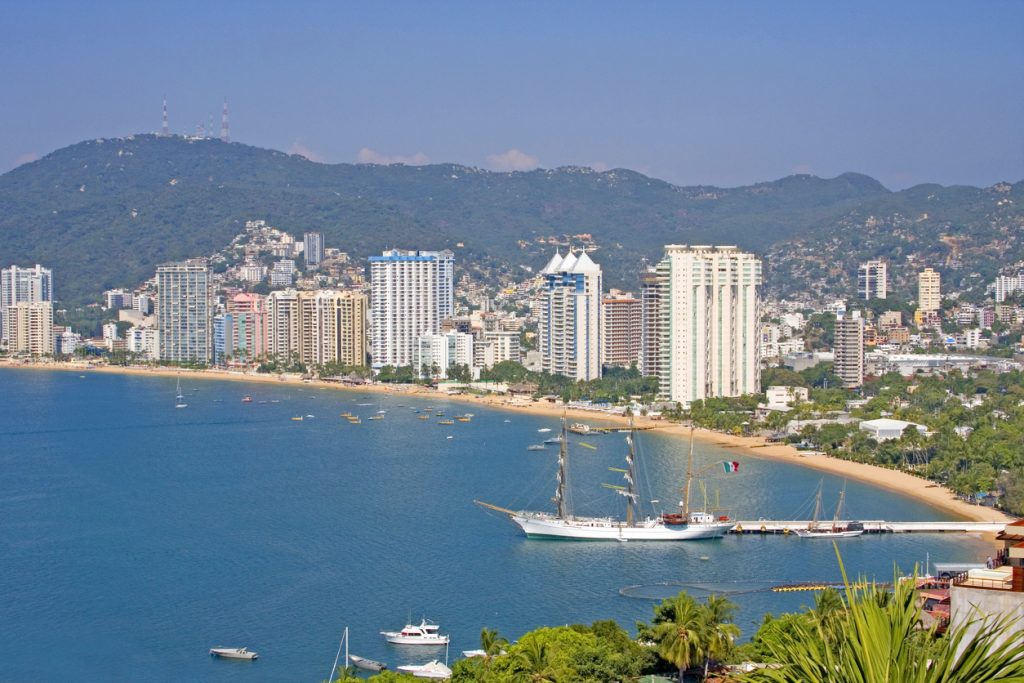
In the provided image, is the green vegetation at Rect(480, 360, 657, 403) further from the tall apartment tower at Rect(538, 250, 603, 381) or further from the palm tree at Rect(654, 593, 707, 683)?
the palm tree at Rect(654, 593, 707, 683)

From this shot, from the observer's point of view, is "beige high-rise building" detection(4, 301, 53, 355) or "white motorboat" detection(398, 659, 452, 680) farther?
"beige high-rise building" detection(4, 301, 53, 355)

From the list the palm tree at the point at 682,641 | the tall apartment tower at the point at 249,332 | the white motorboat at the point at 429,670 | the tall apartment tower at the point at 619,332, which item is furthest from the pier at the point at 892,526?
the tall apartment tower at the point at 249,332

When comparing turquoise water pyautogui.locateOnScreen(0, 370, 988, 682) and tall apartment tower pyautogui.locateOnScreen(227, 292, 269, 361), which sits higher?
tall apartment tower pyautogui.locateOnScreen(227, 292, 269, 361)

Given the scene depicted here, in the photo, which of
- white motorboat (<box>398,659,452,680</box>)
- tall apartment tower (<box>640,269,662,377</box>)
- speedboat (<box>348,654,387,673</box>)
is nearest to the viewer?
white motorboat (<box>398,659,452,680</box>)

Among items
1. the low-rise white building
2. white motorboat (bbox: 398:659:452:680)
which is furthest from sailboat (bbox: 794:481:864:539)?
the low-rise white building

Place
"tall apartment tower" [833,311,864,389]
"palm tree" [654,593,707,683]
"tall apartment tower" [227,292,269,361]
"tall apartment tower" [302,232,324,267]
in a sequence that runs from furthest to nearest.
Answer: "tall apartment tower" [302,232,324,267] < "tall apartment tower" [227,292,269,361] < "tall apartment tower" [833,311,864,389] < "palm tree" [654,593,707,683]

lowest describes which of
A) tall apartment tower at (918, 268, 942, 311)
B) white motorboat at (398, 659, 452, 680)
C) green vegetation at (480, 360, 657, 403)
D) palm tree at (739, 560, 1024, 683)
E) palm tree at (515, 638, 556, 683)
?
white motorboat at (398, 659, 452, 680)

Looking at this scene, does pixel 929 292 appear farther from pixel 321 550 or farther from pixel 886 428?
pixel 321 550
